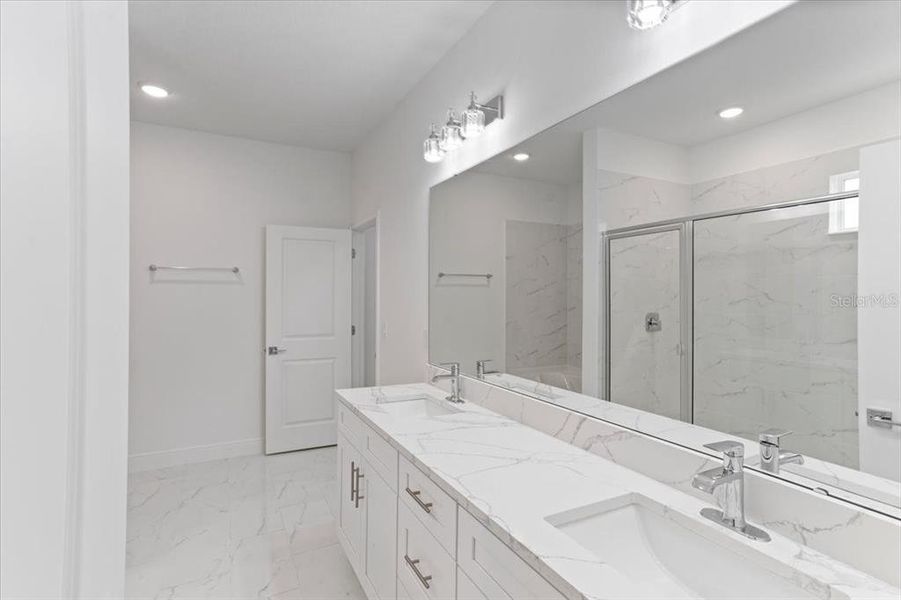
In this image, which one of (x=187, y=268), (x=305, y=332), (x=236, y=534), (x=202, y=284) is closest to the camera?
(x=236, y=534)

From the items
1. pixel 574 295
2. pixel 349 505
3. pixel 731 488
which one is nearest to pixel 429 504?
pixel 731 488

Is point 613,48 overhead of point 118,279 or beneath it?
overhead

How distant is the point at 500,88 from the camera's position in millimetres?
2074

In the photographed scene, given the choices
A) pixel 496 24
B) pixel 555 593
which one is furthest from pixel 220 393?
pixel 555 593

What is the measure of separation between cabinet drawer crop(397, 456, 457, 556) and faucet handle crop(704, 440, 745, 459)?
2.03 feet

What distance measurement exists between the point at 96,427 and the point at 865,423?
1.23 meters

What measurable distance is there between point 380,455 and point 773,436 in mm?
1199

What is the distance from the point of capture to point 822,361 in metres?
0.98

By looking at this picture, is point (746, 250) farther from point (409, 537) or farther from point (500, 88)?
point (500, 88)

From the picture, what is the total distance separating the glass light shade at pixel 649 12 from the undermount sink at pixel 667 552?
1.23 metres

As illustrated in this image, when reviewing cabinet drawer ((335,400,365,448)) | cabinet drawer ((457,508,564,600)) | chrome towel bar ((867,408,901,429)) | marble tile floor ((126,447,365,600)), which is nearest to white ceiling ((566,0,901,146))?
chrome towel bar ((867,408,901,429))

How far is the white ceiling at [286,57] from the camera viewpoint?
85.8 inches

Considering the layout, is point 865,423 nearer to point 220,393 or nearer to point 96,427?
point 96,427

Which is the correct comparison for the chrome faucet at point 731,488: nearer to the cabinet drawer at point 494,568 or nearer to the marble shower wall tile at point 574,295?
the cabinet drawer at point 494,568
